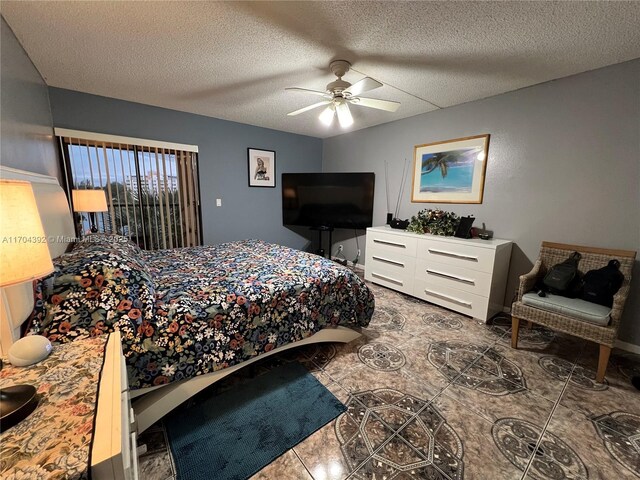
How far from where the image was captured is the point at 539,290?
7.54 feet

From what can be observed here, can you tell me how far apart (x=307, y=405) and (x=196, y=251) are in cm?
199

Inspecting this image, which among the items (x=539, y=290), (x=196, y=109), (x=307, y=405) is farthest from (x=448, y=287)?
(x=196, y=109)

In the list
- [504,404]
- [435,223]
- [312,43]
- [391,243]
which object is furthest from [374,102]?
[504,404]

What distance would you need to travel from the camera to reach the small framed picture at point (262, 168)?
13.4 ft

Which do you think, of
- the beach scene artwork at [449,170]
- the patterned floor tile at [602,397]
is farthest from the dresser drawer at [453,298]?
the beach scene artwork at [449,170]

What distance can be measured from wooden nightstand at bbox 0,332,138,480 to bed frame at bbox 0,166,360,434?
8.8 inches

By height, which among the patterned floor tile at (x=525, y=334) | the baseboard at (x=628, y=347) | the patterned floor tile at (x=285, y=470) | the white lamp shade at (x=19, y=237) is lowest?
the patterned floor tile at (x=285, y=470)

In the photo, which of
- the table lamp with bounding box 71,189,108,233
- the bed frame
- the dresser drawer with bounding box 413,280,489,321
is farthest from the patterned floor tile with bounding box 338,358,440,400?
the table lamp with bounding box 71,189,108,233

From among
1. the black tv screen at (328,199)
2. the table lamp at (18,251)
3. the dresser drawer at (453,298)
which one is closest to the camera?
the table lamp at (18,251)

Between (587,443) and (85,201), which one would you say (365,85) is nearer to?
(587,443)

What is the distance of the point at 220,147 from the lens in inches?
147

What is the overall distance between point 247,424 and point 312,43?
98.8 inches

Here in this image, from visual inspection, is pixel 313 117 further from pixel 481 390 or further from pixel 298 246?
pixel 481 390

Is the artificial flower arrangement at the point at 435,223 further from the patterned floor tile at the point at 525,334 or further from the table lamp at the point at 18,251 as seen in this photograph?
the table lamp at the point at 18,251
